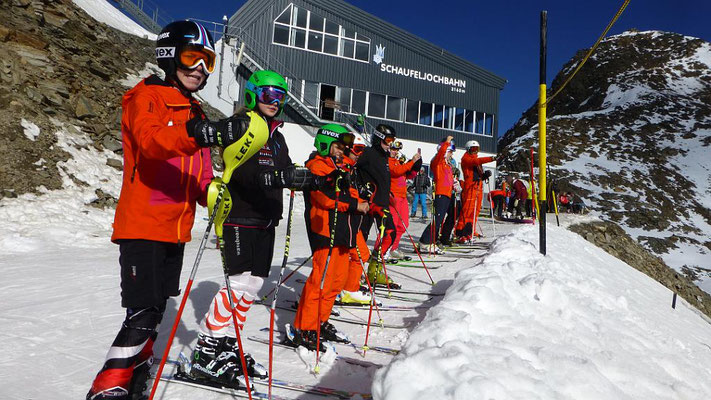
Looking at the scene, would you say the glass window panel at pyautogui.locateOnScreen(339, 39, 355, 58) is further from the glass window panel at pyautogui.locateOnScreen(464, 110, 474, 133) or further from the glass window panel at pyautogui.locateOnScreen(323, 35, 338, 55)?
the glass window panel at pyautogui.locateOnScreen(464, 110, 474, 133)

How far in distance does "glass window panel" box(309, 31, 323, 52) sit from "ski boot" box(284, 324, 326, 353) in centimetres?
2259

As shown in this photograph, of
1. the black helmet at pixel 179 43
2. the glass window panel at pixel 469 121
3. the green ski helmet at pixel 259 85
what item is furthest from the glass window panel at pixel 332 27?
the black helmet at pixel 179 43

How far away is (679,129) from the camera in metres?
44.2

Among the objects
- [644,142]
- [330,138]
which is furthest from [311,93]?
[644,142]

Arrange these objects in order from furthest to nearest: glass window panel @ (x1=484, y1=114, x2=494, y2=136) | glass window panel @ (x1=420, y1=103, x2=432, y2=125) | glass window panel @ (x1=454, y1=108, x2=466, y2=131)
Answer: glass window panel @ (x1=484, y1=114, x2=494, y2=136), glass window panel @ (x1=454, y1=108, x2=466, y2=131), glass window panel @ (x1=420, y1=103, x2=432, y2=125)

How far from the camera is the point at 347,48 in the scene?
25.2 m

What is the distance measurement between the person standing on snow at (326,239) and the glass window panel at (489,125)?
26828 mm

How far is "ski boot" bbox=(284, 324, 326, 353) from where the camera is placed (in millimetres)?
3745

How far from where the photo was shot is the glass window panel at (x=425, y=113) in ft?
89.0

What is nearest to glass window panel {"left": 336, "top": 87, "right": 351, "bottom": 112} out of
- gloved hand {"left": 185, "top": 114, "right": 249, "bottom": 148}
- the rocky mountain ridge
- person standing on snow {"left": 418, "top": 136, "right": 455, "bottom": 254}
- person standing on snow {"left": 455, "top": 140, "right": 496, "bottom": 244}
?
the rocky mountain ridge

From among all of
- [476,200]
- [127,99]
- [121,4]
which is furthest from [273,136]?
[121,4]

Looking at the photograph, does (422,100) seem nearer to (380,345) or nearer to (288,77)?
(288,77)

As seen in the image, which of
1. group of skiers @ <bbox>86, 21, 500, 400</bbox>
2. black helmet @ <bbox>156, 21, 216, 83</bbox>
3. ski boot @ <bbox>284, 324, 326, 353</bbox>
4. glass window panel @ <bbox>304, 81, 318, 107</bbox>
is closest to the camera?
group of skiers @ <bbox>86, 21, 500, 400</bbox>

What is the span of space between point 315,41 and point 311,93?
2.88 m
